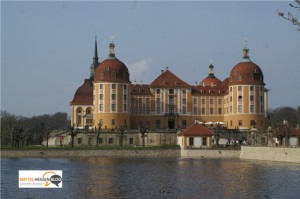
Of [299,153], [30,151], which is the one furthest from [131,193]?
[30,151]

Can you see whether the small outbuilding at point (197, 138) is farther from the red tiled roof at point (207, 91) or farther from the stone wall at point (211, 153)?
the red tiled roof at point (207, 91)

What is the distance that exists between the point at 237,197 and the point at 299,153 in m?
23.0

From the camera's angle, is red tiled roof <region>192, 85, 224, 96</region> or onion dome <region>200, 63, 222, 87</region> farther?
onion dome <region>200, 63, 222, 87</region>

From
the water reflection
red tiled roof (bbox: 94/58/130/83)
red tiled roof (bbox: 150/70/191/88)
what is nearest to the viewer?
the water reflection

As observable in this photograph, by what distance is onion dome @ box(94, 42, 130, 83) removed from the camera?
87938 mm

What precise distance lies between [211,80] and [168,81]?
575 inches

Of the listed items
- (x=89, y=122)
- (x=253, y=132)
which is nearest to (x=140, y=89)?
(x=89, y=122)

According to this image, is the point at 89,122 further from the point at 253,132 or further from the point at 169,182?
the point at 169,182

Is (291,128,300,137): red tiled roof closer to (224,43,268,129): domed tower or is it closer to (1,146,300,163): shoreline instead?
(1,146,300,163): shoreline

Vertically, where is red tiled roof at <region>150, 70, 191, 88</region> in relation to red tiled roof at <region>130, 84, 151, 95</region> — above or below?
above

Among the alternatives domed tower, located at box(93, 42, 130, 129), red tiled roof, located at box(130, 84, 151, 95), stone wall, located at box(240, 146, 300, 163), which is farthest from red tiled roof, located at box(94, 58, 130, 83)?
stone wall, located at box(240, 146, 300, 163)

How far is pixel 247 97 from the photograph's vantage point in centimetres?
8875

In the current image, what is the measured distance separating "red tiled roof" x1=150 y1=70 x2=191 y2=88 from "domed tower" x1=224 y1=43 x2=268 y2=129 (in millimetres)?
8469

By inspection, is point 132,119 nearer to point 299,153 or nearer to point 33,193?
point 299,153
